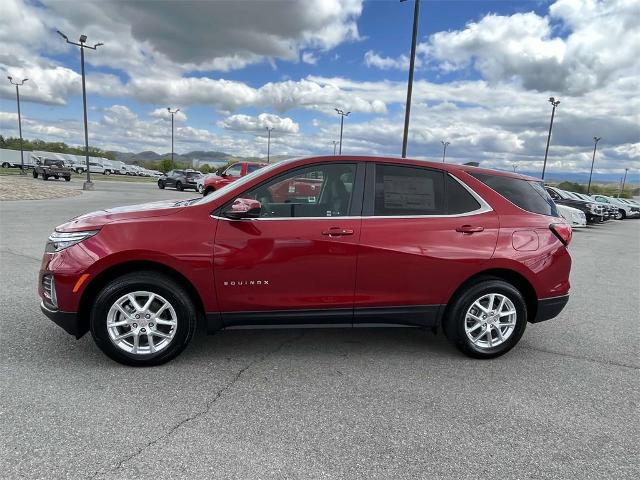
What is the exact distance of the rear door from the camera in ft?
12.0

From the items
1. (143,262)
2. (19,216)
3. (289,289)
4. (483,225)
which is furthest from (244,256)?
Answer: (19,216)

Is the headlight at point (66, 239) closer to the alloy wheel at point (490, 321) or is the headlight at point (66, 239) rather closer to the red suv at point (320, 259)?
the red suv at point (320, 259)

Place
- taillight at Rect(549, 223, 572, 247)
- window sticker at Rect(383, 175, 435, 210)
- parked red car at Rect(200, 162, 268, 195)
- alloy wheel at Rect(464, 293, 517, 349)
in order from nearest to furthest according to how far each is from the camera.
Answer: window sticker at Rect(383, 175, 435, 210)
alloy wheel at Rect(464, 293, 517, 349)
taillight at Rect(549, 223, 572, 247)
parked red car at Rect(200, 162, 268, 195)

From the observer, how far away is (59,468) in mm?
2332

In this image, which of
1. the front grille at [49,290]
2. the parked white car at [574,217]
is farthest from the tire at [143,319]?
the parked white car at [574,217]

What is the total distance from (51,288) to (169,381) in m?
1.18

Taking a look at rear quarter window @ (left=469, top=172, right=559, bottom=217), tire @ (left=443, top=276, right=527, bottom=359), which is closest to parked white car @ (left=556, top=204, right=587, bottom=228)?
rear quarter window @ (left=469, top=172, right=559, bottom=217)

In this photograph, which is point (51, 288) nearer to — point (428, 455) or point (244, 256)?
point (244, 256)

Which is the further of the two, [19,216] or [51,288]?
[19,216]

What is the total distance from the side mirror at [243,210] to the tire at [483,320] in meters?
1.89

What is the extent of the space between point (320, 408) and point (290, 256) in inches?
45.3

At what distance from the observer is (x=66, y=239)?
3469 millimetres

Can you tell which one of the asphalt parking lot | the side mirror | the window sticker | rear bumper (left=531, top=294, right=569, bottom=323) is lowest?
the asphalt parking lot

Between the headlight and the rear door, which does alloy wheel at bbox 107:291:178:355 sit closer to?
the headlight
